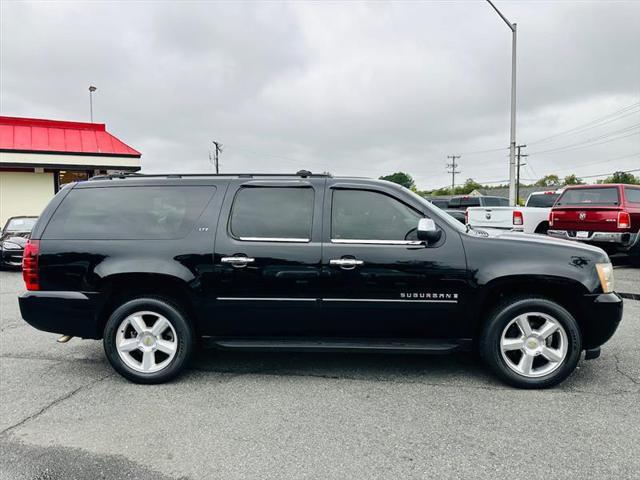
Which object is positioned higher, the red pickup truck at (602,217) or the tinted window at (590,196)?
the tinted window at (590,196)

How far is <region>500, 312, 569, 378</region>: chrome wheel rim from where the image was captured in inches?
153

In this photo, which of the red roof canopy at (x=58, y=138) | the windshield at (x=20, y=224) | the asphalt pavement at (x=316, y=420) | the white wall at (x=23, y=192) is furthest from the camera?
the white wall at (x=23, y=192)

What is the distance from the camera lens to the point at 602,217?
10359 millimetres

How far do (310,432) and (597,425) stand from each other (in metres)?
2.00

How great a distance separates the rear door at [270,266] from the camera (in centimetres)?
402

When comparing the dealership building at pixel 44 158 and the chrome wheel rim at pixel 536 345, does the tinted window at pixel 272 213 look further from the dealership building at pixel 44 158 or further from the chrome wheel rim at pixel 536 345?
the dealership building at pixel 44 158

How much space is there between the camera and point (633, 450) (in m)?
2.93

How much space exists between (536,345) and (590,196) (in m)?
8.79

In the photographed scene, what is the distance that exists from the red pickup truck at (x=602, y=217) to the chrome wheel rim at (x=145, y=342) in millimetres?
9351

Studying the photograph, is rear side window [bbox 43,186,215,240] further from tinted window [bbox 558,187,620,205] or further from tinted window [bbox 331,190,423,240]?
tinted window [bbox 558,187,620,205]

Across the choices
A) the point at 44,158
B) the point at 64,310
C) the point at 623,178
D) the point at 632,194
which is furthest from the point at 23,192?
the point at 623,178

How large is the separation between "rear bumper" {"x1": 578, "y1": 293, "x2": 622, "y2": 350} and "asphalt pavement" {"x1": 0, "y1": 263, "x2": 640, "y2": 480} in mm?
456

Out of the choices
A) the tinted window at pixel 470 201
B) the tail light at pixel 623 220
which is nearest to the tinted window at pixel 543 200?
the tail light at pixel 623 220

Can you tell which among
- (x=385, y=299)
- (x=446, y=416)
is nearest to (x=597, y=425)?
(x=446, y=416)
